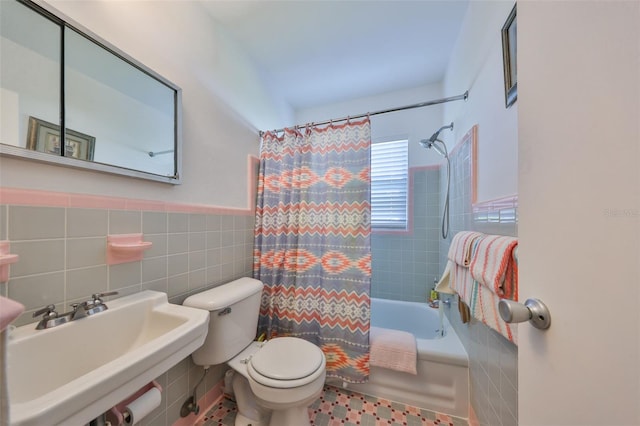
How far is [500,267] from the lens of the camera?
0.77 m

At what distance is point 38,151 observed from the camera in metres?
0.70

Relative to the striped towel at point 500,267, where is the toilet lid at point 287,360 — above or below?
below

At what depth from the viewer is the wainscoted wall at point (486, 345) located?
33.2 inches

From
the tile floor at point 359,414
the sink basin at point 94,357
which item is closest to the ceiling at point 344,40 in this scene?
the sink basin at point 94,357

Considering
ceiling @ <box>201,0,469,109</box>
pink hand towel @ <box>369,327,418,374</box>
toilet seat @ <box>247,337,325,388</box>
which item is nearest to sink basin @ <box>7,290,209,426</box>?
toilet seat @ <box>247,337,325,388</box>

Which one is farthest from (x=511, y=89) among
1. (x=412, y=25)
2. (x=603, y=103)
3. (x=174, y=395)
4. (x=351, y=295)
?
(x=174, y=395)

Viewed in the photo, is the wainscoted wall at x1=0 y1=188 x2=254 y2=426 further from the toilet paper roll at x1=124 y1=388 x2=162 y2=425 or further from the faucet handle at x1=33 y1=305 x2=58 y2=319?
the toilet paper roll at x1=124 y1=388 x2=162 y2=425

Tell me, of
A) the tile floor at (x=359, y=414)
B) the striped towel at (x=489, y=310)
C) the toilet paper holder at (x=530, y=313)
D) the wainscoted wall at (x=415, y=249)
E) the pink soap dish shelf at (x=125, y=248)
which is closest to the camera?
the toilet paper holder at (x=530, y=313)

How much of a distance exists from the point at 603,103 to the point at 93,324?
1.40 meters

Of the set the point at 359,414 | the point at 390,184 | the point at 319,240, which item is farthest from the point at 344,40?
the point at 359,414

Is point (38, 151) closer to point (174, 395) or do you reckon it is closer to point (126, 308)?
point (126, 308)

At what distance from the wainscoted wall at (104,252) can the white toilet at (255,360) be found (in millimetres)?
156

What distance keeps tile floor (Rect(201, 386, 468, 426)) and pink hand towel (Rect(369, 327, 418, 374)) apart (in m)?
0.23

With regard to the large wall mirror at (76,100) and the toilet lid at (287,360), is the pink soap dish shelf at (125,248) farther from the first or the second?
the toilet lid at (287,360)
